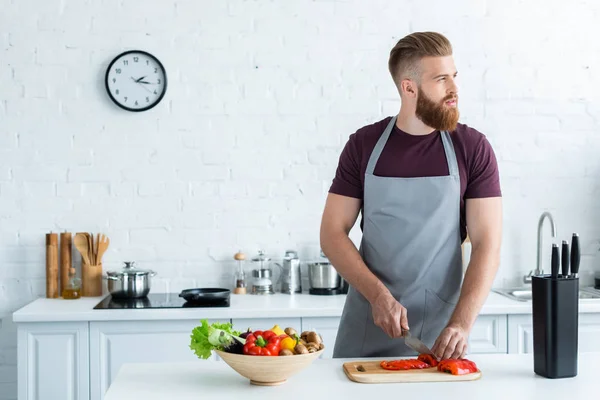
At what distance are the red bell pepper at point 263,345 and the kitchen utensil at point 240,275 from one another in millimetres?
2033

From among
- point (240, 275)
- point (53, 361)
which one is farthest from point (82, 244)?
point (240, 275)

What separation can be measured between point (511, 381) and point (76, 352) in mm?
2188

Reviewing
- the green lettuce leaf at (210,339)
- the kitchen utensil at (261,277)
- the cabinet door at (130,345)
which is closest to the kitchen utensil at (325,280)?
the kitchen utensil at (261,277)

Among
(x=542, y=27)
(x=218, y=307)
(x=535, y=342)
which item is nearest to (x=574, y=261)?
(x=535, y=342)

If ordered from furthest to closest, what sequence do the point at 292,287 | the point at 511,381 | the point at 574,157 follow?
1. the point at 574,157
2. the point at 292,287
3. the point at 511,381

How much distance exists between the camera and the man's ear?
8.97 feet

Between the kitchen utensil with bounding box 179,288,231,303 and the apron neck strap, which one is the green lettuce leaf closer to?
the apron neck strap

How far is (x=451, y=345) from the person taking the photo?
7.51 feet

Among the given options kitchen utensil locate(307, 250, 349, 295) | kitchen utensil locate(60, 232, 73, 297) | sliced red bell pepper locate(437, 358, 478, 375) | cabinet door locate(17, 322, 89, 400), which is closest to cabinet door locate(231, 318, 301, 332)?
kitchen utensil locate(307, 250, 349, 295)

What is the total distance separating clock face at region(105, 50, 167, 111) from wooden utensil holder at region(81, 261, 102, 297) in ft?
2.88

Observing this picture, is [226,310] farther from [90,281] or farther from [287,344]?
[287,344]

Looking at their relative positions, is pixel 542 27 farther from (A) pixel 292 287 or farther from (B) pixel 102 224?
(B) pixel 102 224

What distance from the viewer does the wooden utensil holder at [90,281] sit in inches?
160

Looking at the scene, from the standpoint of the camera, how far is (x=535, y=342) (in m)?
2.21
